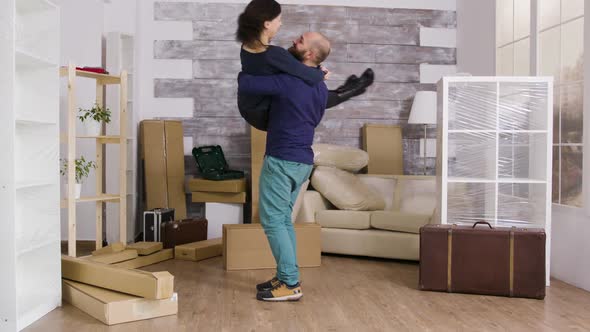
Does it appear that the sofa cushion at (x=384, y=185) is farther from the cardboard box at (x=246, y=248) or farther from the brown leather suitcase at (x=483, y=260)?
the brown leather suitcase at (x=483, y=260)

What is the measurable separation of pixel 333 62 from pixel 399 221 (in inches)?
83.6

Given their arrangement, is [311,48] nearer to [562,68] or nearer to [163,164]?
[562,68]

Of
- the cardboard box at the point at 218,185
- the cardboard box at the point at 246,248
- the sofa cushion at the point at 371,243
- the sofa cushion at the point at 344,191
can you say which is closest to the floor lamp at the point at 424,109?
the sofa cushion at the point at 344,191

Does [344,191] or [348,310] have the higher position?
[344,191]

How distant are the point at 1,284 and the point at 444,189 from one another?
2845 millimetres

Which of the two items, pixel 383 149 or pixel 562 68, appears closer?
pixel 562 68

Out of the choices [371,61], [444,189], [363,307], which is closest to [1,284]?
[363,307]

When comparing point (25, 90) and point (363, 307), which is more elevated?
point (25, 90)

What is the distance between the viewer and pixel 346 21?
22.0 ft

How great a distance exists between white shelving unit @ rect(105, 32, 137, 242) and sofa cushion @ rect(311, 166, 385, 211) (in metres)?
1.79

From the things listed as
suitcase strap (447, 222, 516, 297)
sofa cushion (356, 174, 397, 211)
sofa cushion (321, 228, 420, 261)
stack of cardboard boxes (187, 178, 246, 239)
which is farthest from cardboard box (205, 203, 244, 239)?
suitcase strap (447, 222, 516, 297)

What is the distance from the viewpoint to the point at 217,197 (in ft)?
20.2

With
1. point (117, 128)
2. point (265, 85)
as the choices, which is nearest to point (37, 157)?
point (265, 85)

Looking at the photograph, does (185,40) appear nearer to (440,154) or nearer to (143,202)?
(143,202)
